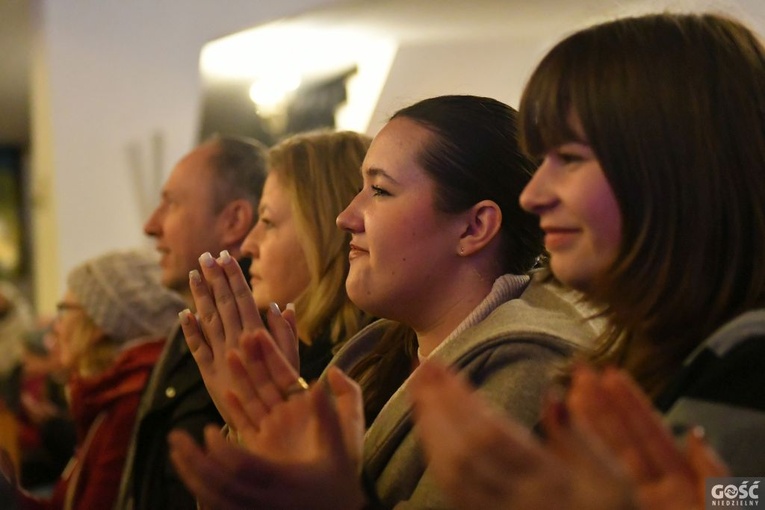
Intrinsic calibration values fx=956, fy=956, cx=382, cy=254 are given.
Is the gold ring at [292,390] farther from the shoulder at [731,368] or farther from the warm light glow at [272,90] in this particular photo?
the warm light glow at [272,90]

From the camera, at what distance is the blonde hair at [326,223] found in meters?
1.50

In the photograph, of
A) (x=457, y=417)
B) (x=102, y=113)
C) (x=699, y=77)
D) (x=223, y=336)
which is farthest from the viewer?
(x=102, y=113)

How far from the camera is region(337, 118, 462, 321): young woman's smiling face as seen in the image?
114 centimetres

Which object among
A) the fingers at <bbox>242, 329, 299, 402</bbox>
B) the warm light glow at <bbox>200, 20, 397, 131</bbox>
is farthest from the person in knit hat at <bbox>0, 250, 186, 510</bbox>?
the fingers at <bbox>242, 329, 299, 402</bbox>

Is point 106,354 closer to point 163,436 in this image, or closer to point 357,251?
point 163,436

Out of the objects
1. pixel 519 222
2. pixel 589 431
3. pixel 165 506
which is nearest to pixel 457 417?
pixel 589 431

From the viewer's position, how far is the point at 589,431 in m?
0.56

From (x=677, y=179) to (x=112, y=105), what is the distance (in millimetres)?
2768

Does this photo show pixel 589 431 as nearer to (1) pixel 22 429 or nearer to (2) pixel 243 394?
(2) pixel 243 394

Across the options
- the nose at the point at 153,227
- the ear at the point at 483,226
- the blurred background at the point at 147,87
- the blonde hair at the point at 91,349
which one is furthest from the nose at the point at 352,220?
the blonde hair at the point at 91,349

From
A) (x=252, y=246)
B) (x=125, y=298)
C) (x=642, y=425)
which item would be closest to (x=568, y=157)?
(x=642, y=425)

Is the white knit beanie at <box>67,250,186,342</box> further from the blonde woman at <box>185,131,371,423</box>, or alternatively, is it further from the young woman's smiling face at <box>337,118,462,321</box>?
the young woman's smiling face at <box>337,118,462,321</box>

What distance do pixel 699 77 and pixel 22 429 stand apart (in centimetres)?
260

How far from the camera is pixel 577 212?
83cm
